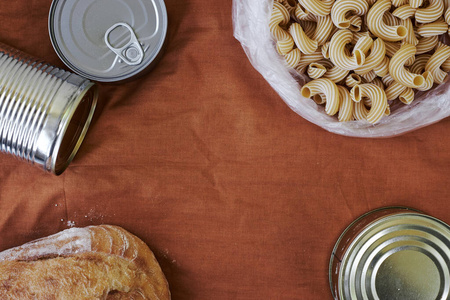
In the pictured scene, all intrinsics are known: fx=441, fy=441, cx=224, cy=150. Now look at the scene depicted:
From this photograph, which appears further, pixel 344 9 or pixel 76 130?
pixel 76 130

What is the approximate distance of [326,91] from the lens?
83cm

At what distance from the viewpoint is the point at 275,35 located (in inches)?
33.0

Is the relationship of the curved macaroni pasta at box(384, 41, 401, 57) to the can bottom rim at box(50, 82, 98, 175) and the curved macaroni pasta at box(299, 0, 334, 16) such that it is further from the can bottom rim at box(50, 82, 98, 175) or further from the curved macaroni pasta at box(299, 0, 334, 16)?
the can bottom rim at box(50, 82, 98, 175)

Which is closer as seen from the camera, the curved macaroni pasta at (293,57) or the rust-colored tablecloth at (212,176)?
the curved macaroni pasta at (293,57)

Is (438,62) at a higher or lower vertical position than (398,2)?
lower

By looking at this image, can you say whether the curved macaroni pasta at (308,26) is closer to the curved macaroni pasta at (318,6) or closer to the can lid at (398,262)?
the curved macaroni pasta at (318,6)

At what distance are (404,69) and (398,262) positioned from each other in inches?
15.2

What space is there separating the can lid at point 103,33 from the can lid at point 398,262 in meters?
0.57

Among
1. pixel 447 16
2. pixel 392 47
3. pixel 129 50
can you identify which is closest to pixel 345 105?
pixel 392 47

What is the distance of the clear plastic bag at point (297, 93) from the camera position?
85cm

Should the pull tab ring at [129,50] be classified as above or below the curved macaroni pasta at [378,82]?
above

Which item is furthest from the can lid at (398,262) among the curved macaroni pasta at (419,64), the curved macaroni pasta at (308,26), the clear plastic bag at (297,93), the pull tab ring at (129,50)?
the pull tab ring at (129,50)

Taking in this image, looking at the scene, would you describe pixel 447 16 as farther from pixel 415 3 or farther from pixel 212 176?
pixel 212 176

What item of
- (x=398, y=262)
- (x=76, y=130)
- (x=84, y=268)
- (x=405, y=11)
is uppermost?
(x=405, y=11)
